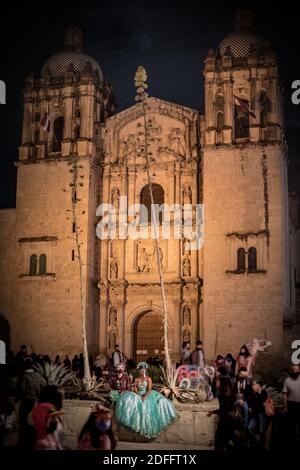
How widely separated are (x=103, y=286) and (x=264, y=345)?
7.12 m

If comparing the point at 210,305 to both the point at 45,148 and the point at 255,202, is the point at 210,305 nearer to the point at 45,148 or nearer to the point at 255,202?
the point at 255,202

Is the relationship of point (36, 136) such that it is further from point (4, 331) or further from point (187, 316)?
point (187, 316)

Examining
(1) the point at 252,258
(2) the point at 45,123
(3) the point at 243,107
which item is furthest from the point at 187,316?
(2) the point at 45,123

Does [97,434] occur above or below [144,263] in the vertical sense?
below

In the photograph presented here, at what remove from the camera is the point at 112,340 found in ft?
89.7

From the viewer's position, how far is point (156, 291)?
88.8 ft

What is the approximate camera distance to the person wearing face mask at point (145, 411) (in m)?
13.6

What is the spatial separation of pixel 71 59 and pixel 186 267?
444 inches

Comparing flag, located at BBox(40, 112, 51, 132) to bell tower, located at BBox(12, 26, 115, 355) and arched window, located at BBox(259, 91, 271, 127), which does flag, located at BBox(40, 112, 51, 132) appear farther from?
arched window, located at BBox(259, 91, 271, 127)

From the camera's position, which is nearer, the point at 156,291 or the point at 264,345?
the point at 264,345

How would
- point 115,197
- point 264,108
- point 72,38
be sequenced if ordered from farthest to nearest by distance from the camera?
1. point 72,38
2. point 115,197
3. point 264,108

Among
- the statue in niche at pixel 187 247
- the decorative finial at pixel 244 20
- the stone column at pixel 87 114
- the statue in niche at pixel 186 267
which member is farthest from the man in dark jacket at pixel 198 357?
the decorative finial at pixel 244 20

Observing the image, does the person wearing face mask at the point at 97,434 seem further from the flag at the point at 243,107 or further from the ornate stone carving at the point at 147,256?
the flag at the point at 243,107
